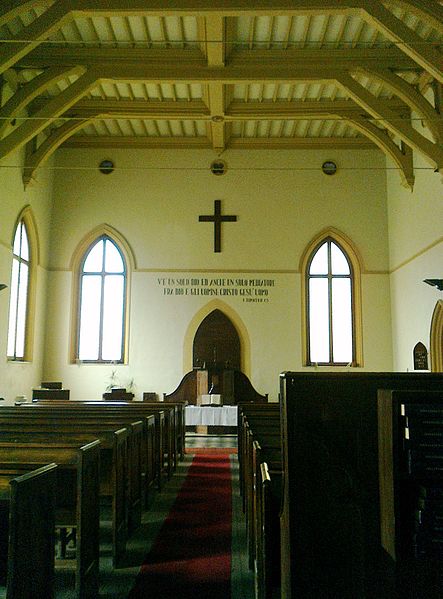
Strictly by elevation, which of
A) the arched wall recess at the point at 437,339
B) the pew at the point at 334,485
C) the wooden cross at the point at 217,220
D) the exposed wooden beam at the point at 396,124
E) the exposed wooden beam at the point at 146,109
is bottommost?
the pew at the point at 334,485

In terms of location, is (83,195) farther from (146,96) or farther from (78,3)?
(78,3)

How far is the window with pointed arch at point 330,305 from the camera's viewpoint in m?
12.0

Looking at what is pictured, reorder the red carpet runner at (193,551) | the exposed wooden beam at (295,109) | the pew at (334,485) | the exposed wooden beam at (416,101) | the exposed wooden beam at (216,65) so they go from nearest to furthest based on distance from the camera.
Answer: the pew at (334,485) < the red carpet runner at (193,551) < the exposed wooden beam at (216,65) < the exposed wooden beam at (416,101) < the exposed wooden beam at (295,109)

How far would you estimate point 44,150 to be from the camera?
35.1 ft

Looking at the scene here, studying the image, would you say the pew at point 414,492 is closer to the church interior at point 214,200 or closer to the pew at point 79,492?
the pew at point 79,492

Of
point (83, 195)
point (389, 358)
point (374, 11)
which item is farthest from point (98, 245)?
point (374, 11)

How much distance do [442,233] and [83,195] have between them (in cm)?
719

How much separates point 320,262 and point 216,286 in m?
2.22

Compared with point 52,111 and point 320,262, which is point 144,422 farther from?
point 320,262

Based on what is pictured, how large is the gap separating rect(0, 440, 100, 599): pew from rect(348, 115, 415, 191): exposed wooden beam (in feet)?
28.8

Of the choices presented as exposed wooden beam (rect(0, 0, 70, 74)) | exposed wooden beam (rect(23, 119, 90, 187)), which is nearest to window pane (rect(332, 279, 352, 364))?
exposed wooden beam (rect(23, 119, 90, 187))

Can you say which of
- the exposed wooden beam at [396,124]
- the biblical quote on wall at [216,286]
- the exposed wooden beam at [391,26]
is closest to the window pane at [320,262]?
the biblical quote on wall at [216,286]

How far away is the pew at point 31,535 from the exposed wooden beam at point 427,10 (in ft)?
22.5

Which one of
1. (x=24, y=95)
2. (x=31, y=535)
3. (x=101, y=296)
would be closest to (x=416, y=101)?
(x=24, y=95)
